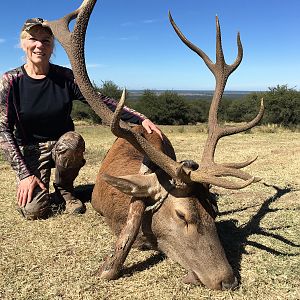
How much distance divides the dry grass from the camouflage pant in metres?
0.18

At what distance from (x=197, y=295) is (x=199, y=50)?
8.76ft

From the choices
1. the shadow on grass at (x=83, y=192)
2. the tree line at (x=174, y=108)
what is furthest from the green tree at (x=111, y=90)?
the shadow on grass at (x=83, y=192)

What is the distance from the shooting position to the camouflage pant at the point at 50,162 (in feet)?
16.3

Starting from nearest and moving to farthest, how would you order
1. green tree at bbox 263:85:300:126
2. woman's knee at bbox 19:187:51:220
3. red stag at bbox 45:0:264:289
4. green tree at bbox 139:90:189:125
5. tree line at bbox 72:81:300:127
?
red stag at bbox 45:0:264:289 < woman's knee at bbox 19:187:51:220 < green tree at bbox 263:85:300:126 < tree line at bbox 72:81:300:127 < green tree at bbox 139:90:189:125

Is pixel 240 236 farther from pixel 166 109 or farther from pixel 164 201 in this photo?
pixel 166 109

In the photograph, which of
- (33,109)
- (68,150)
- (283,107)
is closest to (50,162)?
(68,150)

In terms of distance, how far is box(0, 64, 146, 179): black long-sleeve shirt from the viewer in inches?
197

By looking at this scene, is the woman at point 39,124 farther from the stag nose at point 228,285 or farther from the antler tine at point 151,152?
the stag nose at point 228,285

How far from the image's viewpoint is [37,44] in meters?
5.00

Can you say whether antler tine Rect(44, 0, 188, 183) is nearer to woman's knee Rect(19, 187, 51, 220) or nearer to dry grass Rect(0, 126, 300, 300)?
dry grass Rect(0, 126, 300, 300)

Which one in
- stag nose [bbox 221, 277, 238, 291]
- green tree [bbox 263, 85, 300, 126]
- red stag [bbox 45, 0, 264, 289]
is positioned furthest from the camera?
green tree [bbox 263, 85, 300, 126]

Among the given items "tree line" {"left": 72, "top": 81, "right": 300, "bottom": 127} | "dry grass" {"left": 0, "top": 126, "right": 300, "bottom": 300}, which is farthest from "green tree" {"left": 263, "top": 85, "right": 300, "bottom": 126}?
"dry grass" {"left": 0, "top": 126, "right": 300, "bottom": 300}

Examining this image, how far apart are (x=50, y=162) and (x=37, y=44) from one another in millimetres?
1473

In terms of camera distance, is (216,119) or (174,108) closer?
(216,119)
